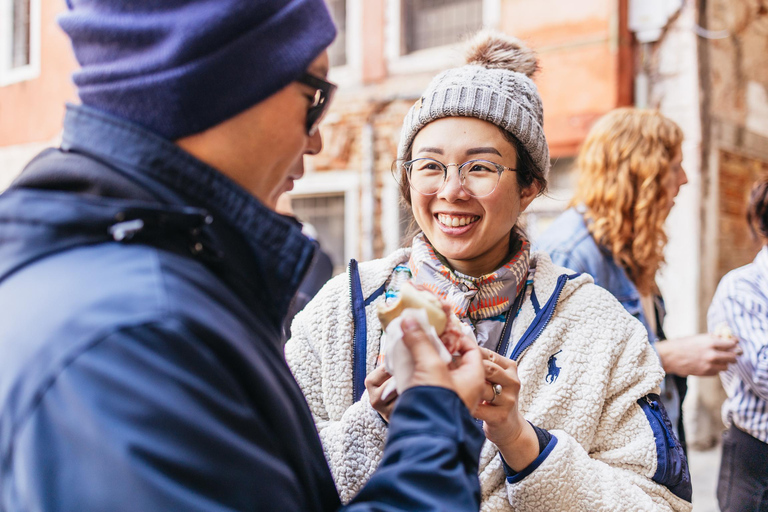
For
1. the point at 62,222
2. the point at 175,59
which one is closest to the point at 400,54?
the point at 175,59

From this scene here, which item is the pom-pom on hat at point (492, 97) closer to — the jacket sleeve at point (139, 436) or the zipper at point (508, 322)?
the zipper at point (508, 322)

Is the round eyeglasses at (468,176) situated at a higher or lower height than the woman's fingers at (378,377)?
higher

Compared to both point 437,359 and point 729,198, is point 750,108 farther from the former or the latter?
point 437,359

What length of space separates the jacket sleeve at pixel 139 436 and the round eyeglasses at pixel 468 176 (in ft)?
3.51

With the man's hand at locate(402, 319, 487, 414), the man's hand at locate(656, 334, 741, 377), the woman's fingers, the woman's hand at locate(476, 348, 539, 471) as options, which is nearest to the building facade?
the man's hand at locate(656, 334, 741, 377)

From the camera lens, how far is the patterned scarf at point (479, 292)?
5.36ft

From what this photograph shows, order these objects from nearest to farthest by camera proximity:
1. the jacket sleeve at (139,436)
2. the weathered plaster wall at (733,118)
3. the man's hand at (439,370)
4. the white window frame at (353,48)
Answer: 1. the jacket sleeve at (139,436)
2. the man's hand at (439,370)
3. the weathered plaster wall at (733,118)
4. the white window frame at (353,48)

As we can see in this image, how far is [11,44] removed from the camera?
1118cm

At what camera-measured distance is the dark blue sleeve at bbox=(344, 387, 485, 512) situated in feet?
2.60

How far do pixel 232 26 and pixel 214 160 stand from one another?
178mm

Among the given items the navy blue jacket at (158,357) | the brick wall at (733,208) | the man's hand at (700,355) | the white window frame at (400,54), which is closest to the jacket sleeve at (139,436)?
the navy blue jacket at (158,357)

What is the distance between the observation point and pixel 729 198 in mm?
6062

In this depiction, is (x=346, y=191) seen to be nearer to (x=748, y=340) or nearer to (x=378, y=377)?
(x=748, y=340)

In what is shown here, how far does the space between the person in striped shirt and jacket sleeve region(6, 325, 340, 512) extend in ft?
7.77
